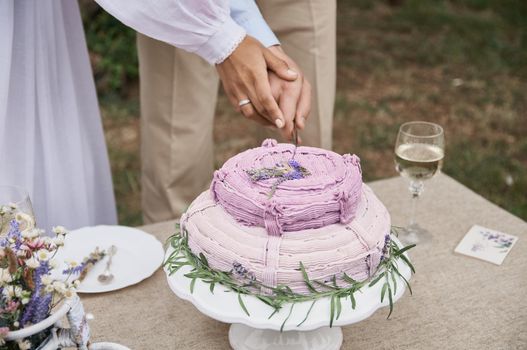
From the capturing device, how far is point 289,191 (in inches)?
37.7

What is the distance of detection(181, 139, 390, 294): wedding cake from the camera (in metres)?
0.91

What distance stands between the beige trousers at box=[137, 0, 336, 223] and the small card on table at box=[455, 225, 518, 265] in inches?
23.8

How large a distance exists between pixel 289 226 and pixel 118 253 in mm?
488

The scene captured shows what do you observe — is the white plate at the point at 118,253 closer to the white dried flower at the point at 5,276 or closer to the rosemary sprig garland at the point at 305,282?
the rosemary sprig garland at the point at 305,282

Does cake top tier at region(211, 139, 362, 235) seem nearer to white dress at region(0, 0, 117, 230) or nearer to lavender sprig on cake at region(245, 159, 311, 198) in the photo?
lavender sprig on cake at region(245, 159, 311, 198)

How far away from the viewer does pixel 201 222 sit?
3.25ft

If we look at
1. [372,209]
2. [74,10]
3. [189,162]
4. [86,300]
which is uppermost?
[74,10]

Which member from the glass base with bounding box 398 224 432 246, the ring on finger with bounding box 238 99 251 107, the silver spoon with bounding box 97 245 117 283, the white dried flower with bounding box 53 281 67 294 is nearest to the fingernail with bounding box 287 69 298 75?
the ring on finger with bounding box 238 99 251 107

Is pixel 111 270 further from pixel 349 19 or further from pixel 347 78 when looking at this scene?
pixel 349 19

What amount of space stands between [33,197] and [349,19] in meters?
3.68

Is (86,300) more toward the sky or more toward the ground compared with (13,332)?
more toward the ground

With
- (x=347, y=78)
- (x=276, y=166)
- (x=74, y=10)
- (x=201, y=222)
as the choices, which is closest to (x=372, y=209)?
(x=276, y=166)

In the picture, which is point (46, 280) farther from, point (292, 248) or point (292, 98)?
point (292, 98)

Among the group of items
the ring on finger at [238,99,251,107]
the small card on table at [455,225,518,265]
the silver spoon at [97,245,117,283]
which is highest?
the ring on finger at [238,99,251,107]
